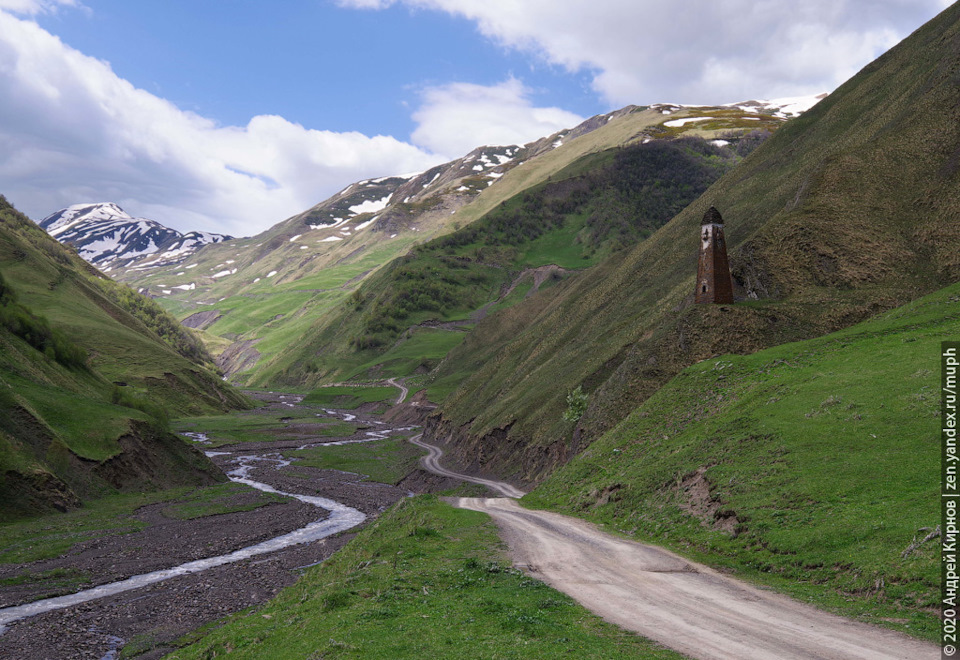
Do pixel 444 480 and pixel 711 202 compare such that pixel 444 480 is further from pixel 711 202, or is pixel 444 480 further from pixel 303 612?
pixel 711 202

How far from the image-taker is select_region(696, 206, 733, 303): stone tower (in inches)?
2250

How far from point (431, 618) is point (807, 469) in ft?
60.5

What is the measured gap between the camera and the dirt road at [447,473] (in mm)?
67875

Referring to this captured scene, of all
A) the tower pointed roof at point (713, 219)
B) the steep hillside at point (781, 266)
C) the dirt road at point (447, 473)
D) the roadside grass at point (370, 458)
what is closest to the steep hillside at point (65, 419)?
the roadside grass at point (370, 458)

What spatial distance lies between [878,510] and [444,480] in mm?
65761

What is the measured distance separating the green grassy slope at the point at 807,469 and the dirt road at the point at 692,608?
1376mm

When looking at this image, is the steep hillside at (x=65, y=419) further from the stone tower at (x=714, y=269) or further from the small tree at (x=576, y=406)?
the stone tower at (x=714, y=269)

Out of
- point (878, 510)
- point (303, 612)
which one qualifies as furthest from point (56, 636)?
point (878, 510)

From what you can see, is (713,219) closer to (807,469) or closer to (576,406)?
(576,406)

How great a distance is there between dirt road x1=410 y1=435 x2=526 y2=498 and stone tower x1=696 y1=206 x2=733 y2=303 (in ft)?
93.8

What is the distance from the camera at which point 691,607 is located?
755 inches

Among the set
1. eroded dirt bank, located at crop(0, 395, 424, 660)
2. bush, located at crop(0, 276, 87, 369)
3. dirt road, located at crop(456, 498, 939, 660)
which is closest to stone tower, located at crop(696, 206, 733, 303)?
dirt road, located at crop(456, 498, 939, 660)

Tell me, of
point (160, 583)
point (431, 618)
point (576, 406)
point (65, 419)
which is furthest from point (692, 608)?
point (65, 419)

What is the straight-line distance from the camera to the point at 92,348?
137m
